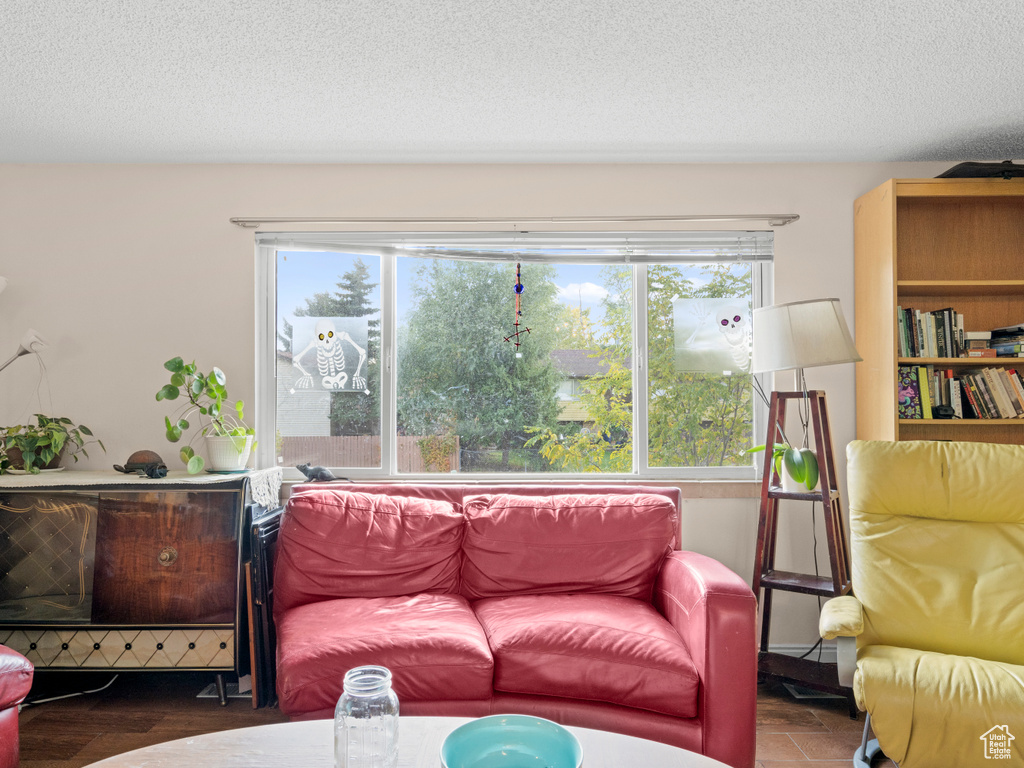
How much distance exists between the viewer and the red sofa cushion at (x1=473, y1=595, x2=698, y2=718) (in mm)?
1941

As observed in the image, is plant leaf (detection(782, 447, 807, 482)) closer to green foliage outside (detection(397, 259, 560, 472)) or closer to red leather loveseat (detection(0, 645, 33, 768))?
green foliage outside (detection(397, 259, 560, 472))

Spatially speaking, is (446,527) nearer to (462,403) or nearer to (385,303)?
(462,403)

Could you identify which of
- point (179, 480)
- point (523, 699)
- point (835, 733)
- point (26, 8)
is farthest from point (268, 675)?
point (26, 8)

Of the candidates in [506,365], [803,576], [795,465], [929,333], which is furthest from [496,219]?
[803,576]

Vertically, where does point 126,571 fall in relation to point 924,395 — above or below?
below

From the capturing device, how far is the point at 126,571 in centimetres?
266

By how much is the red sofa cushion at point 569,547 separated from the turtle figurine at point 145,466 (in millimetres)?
1310

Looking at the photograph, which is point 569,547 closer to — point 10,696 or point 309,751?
point 309,751

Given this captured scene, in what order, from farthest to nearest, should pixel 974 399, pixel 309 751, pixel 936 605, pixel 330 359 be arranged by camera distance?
pixel 330 359
pixel 974 399
pixel 936 605
pixel 309 751

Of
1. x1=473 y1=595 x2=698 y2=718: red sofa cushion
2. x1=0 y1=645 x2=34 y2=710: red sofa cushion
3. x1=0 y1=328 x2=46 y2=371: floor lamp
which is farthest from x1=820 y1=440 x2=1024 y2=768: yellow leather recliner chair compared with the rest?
x1=0 y1=328 x2=46 y2=371: floor lamp

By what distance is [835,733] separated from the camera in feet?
7.96

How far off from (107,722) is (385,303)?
204cm

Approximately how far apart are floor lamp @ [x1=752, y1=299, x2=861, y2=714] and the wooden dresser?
7.03 ft

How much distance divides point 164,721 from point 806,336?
2869 millimetres
